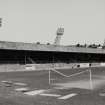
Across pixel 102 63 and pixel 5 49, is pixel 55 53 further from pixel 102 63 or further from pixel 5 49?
pixel 102 63

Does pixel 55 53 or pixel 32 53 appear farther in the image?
pixel 55 53

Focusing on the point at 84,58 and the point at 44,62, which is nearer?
the point at 44,62

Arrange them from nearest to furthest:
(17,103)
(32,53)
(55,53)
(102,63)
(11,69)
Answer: (17,103)
(11,69)
(32,53)
(55,53)
(102,63)

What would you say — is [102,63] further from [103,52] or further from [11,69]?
[11,69]

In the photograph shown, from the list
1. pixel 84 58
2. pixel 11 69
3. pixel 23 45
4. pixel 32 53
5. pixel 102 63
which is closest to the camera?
pixel 11 69

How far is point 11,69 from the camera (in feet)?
165

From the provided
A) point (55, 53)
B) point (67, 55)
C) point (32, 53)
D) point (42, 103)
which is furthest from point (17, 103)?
point (67, 55)

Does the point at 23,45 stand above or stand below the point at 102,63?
above

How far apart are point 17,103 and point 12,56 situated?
43.5 m

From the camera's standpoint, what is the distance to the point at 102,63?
3585 inches

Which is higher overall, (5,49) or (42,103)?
(5,49)

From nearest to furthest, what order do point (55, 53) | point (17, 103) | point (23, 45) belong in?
point (17, 103)
point (23, 45)
point (55, 53)

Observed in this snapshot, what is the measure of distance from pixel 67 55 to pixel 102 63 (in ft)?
76.1

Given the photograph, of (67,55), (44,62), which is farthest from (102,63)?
(44,62)
